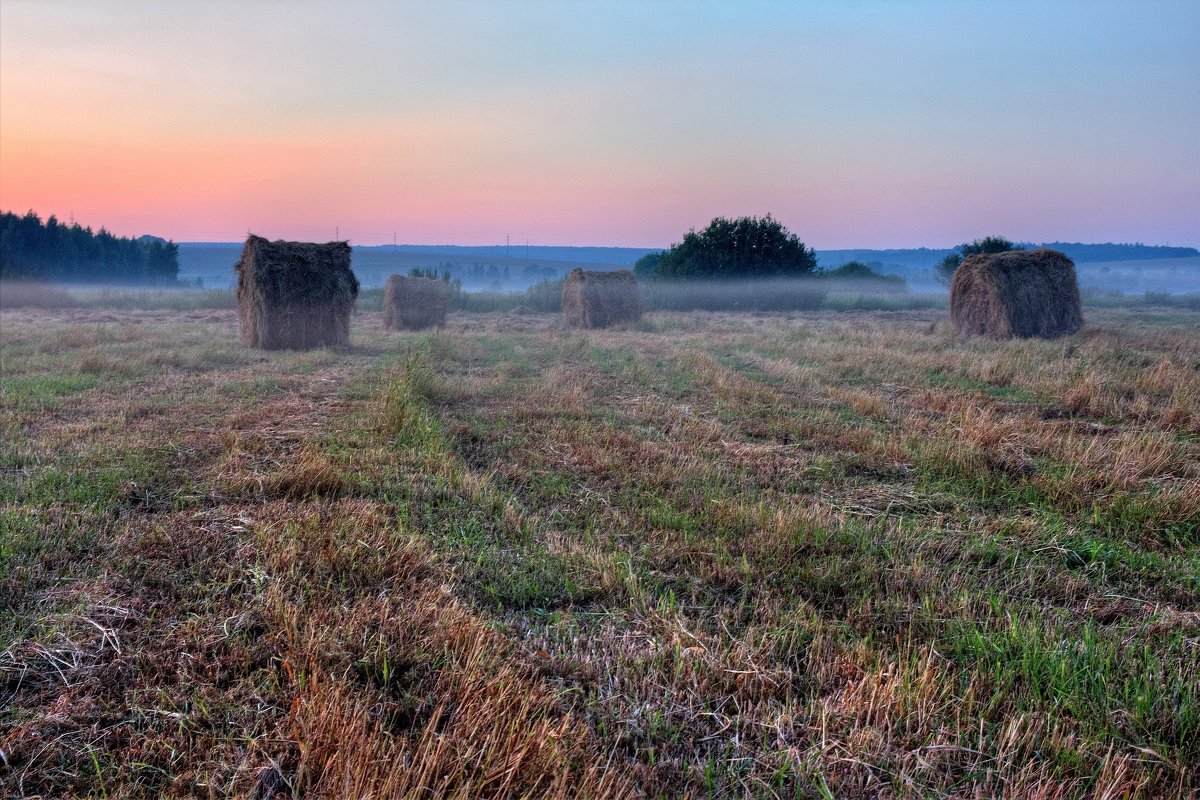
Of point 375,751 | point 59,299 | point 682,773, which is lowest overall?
point 682,773

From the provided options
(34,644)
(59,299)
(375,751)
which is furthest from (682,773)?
(59,299)

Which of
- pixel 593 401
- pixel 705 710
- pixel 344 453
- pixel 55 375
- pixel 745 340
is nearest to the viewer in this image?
pixel 705 710

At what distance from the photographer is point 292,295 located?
15.3m

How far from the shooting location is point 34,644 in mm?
2465

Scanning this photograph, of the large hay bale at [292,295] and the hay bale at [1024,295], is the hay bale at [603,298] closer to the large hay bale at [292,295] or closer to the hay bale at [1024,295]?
the large hay bale at [292,295]

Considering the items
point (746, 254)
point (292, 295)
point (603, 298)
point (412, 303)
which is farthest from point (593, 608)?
point (746, 254)

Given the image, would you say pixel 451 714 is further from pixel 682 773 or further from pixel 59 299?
pixel 59 299

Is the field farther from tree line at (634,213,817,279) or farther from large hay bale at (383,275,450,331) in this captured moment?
tree line at (634,213,817,279)

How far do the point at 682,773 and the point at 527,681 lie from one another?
606 mm

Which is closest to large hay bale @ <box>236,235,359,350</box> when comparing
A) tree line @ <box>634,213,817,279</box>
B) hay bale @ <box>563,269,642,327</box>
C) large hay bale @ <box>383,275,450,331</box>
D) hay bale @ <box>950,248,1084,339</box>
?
large hay bale @ <box>383,275,450,331</box>

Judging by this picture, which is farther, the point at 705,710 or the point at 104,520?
the point at 104,520

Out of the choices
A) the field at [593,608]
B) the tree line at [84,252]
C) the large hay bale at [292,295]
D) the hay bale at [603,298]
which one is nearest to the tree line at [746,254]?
the hay bale at [603,298]

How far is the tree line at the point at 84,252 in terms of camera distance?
193 ft

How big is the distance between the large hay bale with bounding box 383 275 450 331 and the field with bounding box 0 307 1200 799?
616 inches
